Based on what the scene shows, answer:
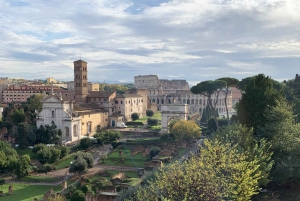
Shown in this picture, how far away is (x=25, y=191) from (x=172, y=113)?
27.8 metres

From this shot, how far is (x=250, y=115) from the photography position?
93.4ft

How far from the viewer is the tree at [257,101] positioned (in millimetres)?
27516

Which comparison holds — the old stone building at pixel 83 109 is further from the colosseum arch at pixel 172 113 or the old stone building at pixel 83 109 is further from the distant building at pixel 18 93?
the distant building at pixel 18 93

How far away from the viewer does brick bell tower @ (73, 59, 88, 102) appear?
6150cm

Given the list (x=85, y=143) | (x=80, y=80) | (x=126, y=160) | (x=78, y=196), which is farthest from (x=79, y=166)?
(x=80, y=80)

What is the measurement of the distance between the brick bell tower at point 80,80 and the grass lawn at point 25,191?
30.9 metres

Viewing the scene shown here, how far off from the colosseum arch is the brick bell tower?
17751 millimetres

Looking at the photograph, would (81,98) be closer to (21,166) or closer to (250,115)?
(21,166)

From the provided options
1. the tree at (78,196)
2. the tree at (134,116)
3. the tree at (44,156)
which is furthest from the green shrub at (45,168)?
the tree at (134,116)

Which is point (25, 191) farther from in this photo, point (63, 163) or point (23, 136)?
point (23, 136)

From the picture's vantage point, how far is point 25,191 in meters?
30.9

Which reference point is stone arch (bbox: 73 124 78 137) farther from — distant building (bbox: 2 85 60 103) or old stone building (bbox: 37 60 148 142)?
distant building (bbox: 2 85 60 103)

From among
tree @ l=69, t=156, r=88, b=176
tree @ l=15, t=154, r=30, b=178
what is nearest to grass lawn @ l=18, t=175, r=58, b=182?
tree @ l=15, t=154, r=30, b=178

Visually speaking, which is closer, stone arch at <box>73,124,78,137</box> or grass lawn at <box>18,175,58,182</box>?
grass lawn at <box>18,175,58,182</box>
